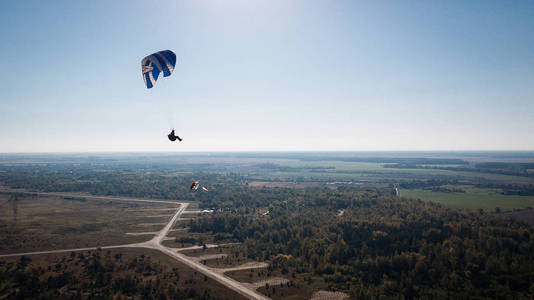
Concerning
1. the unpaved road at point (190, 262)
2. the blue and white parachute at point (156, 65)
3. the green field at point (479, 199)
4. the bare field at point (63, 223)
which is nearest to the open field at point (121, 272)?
the unpaved road at point (190, 262)

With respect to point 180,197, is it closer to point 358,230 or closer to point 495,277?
point 358,230

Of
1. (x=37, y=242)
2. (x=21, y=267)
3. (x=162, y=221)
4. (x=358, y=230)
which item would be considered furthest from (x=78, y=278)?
(x=358, y=230)

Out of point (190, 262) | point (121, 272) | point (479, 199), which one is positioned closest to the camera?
point (121, 272)

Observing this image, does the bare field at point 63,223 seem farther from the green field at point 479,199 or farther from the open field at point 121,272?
the green field at point 479,199

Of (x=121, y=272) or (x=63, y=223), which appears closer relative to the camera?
(x=121, y=272)

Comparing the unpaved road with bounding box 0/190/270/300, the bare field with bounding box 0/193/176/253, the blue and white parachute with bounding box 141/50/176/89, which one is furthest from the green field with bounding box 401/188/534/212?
the blue and white parachute with bounding box 141/50/176/89

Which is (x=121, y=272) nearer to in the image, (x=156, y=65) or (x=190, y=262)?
(x=190, y=262)

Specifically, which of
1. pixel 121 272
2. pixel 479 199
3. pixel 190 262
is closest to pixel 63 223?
pixel 121 272
